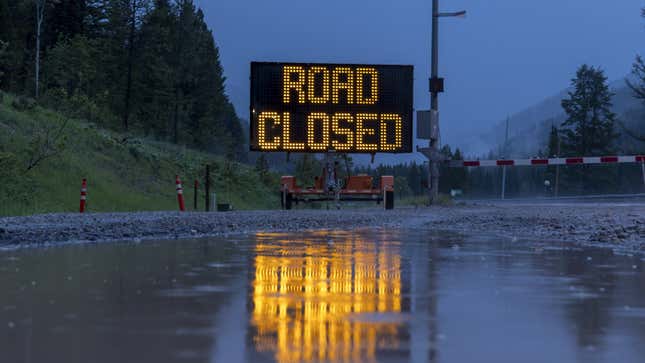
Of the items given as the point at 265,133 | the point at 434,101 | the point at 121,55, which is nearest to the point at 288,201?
the point at 265,133

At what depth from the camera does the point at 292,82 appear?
31359 mm

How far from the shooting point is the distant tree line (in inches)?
2564

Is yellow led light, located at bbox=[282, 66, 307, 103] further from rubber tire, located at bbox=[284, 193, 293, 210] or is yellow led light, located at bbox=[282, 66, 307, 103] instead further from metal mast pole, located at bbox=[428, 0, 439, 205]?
metal mast pole, located at bbox=[428, 0, 439, 205]

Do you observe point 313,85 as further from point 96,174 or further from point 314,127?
point 96,174

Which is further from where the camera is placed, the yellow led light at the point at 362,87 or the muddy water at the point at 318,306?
the yellow led light at the point at 362,87

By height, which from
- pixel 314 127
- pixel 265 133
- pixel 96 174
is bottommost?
pixel 96 174

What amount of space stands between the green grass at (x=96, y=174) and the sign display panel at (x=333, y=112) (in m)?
4.85

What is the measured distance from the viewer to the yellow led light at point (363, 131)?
1204 inches

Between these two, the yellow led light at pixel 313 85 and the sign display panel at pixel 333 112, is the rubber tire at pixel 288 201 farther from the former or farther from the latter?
the yellow led light at pixel 313 85

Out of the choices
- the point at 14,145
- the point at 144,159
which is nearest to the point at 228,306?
the point at 14,145

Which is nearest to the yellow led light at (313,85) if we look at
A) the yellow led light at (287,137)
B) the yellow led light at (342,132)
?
the yellow led light at (342,132)

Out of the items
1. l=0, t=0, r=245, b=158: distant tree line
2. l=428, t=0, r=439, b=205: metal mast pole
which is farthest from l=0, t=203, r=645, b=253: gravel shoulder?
l=0, t=0, r=245, b=158: distant tree line

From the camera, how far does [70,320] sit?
19.0 feet

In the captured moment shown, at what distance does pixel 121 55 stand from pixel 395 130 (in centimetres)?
4530
